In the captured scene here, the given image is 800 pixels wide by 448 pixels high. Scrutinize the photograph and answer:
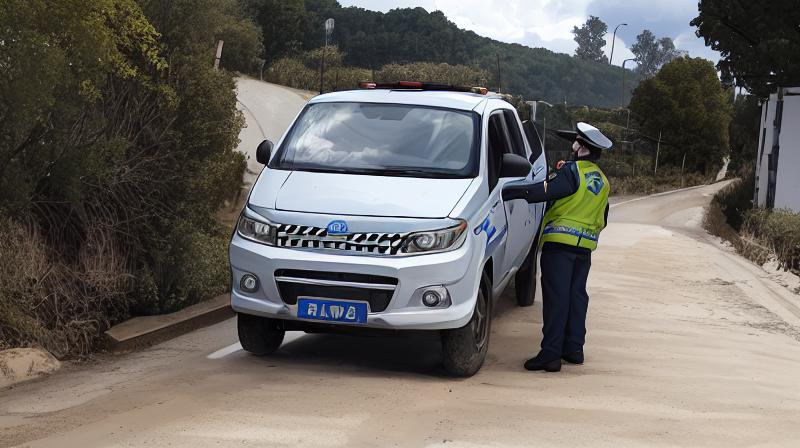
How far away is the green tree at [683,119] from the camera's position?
3250 inches

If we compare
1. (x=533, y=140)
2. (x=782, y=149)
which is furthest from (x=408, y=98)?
(x=782, y=149)

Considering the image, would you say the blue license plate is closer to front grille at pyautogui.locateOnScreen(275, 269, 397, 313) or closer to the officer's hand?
front grille at pyautogui.locateOnScreen(275, 269, 397, 313)

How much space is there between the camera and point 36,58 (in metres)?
9.12

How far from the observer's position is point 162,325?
1046 centimetres

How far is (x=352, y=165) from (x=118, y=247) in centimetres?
406

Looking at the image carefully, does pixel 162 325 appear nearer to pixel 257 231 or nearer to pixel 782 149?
pixel 257 231

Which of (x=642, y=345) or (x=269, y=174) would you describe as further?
(x=642, y=345)

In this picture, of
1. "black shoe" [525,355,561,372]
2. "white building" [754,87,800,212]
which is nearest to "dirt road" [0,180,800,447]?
"black shoe" [525,355,561,372]

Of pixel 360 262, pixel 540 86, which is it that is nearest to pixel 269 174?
pixel 360 262

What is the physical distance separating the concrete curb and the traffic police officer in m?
3.64

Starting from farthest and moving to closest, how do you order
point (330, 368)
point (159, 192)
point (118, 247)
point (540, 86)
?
point (540, 86) → point (159, 192) → point (118, 247) → point (330, 368)

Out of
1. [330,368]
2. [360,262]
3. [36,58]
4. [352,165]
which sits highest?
[36,58]

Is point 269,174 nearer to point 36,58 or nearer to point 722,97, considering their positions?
point 36,58

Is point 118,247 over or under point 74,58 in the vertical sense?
under
